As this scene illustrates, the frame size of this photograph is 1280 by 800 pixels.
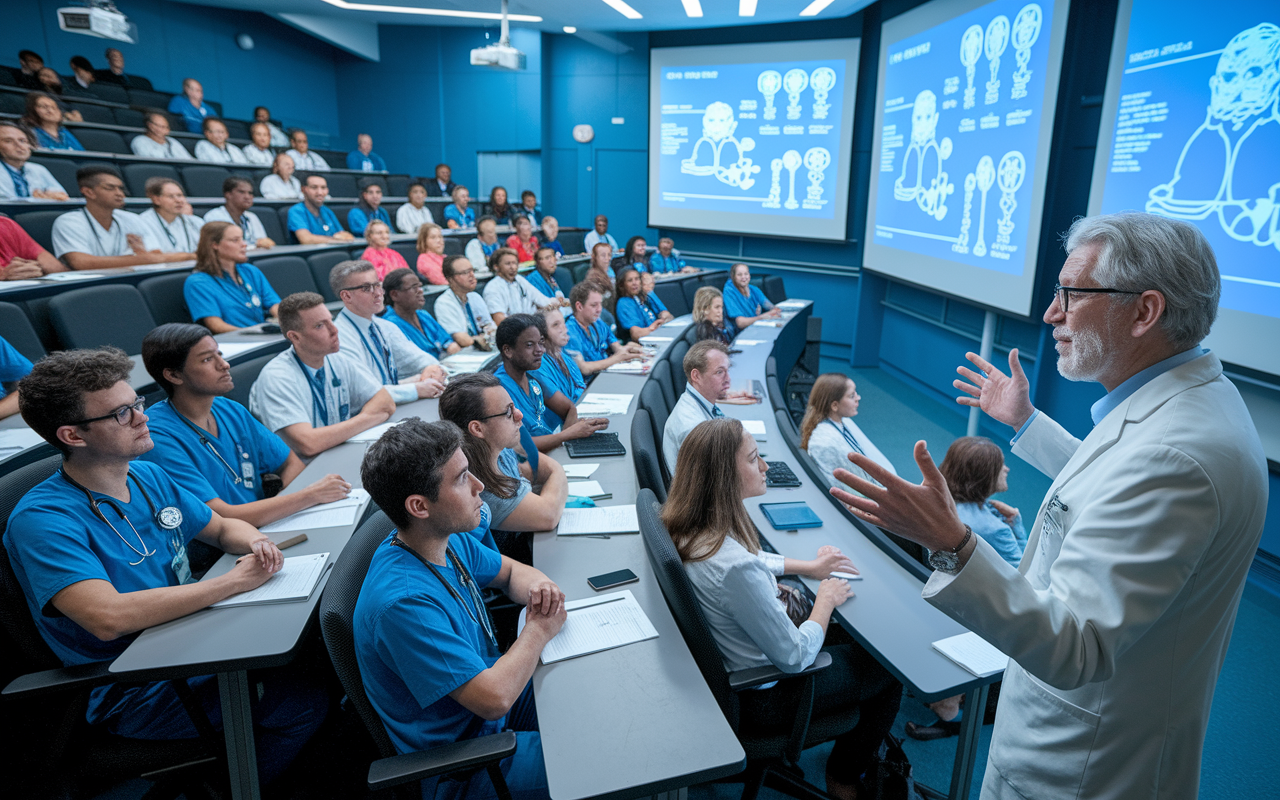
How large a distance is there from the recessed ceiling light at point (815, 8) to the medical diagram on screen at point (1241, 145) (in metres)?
4.95

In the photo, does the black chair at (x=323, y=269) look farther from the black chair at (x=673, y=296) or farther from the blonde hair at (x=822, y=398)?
the blonde hair at (x=822, y=398)

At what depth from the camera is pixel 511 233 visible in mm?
8883

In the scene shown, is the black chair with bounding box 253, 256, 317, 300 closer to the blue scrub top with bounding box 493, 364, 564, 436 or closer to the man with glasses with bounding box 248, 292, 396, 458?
the man with glasses with bounding box 248, 292, 396, 458

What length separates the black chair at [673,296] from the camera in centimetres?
779

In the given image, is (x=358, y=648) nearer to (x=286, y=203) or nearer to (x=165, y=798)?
(x=165, y=798)

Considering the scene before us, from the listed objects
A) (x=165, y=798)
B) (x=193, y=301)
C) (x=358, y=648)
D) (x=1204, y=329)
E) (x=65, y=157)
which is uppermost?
(x=65, y=157)

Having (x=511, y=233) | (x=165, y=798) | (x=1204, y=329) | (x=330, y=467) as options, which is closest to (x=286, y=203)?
(x=511, y=233)

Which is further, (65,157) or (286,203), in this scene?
(286,203)

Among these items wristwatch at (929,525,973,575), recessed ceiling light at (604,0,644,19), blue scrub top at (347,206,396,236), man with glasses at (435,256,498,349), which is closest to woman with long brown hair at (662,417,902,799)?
wristwatch at (929,525,973,575)

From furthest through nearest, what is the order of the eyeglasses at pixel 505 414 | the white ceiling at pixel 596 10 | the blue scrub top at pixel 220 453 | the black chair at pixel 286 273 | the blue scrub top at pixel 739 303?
the white ceiling at pixel 596 10
the blue scrub top at pixel 739 303
the black chair at pixel 286 273
the eyeglasses at pixel 505 414
the blue scrub top at pixel 220 453

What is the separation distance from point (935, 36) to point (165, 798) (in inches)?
312

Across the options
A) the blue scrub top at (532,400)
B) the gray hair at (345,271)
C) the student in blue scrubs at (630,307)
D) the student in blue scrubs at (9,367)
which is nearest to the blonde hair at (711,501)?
the blue scrub top at (532,400)

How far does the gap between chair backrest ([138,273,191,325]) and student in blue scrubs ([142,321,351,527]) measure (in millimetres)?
1856

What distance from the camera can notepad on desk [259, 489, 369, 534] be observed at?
220cm
